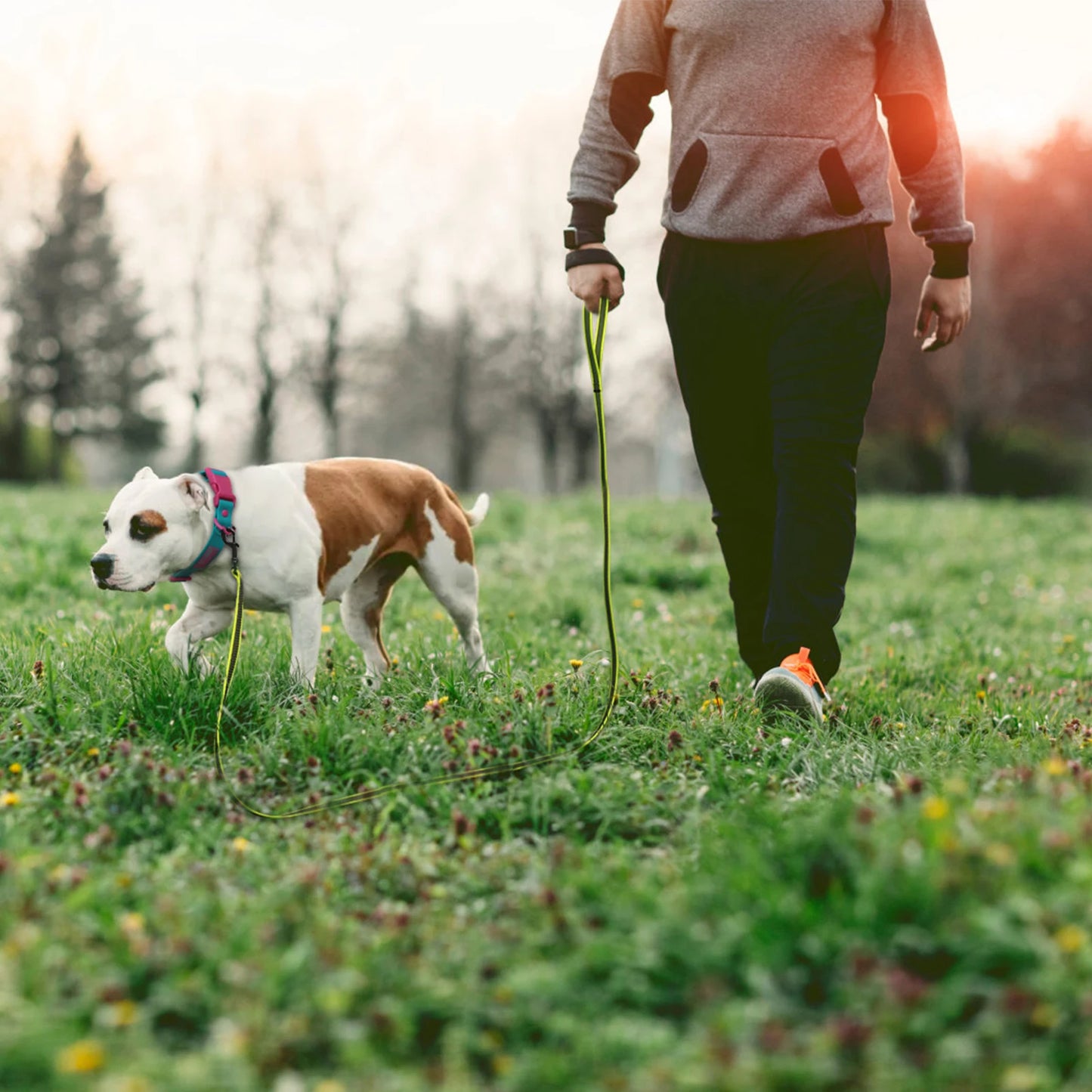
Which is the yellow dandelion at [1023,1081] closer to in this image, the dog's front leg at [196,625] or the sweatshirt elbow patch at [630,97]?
the dog's front leg at [196,625]

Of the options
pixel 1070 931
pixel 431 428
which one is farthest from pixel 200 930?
pixel 431 428

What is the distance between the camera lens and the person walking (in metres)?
3.83

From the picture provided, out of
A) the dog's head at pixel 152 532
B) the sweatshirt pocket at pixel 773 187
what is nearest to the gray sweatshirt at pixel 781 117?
the sweatshirt pocket at pixel 773 187

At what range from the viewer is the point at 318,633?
13.4 feet

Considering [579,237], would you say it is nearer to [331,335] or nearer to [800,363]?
[800,363]

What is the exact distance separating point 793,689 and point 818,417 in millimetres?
916

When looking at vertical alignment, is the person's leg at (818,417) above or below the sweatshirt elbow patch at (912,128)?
below

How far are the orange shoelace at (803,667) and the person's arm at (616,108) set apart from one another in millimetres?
1341

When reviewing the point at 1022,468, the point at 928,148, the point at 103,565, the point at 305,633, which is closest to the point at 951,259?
the point at 928,148

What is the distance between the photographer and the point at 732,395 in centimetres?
415

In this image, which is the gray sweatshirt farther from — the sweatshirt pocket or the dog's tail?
the dog's tail

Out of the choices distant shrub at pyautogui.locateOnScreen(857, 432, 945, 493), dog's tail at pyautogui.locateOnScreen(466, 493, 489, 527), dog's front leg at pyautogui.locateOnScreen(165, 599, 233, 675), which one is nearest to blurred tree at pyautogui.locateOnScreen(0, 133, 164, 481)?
distant shrub at pyautogui.locateOnScreen(857, 432, 945, 493)

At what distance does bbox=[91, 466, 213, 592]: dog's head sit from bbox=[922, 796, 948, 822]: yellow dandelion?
8.27ft

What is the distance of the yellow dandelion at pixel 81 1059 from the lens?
1.77 m
